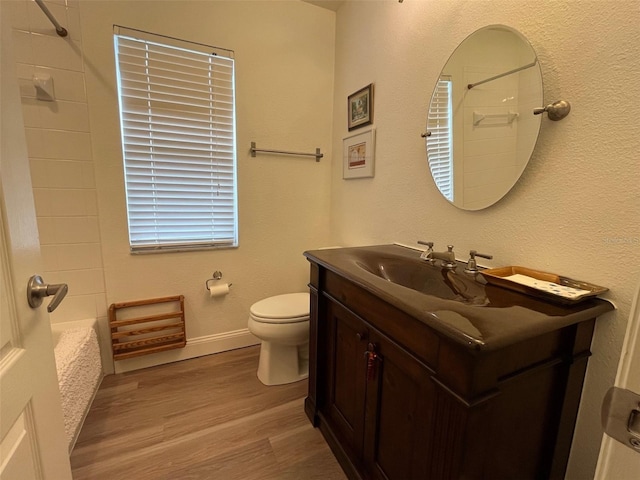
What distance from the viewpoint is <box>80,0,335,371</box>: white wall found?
5.46ft

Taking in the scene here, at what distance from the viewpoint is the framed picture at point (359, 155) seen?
5.78 ft

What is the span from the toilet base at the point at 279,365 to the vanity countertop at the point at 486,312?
100 cm

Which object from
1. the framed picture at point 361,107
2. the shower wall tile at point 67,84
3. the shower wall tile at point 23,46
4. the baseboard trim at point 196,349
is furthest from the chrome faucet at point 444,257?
the shower wall tile at point 23,46

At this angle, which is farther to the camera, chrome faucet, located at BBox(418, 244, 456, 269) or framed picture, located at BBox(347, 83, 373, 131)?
framed picture, located at BBox(347, 83, 373, 131)

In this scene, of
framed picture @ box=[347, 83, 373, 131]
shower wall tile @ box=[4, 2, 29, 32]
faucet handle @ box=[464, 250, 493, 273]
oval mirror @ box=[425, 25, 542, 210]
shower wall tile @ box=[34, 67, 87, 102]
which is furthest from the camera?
framed picture @ box=[347, 83, 373, 131]

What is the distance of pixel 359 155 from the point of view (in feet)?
6.20

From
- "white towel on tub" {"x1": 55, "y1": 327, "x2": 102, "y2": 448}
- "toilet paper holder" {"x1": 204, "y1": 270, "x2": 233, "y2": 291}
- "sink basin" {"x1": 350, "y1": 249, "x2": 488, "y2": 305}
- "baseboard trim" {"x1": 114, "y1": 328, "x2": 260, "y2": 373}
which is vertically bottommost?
"baseboard trim" {"x1": 114, "y1": 328, "x2": 260, "y2": 373}

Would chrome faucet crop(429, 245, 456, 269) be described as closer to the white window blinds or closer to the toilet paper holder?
the white window blinds

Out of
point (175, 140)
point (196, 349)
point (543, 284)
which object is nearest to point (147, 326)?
point (196, 349)

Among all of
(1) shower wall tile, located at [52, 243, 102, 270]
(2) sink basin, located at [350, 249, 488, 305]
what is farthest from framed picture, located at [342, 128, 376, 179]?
(1) shower wall tile, located at [52, 243, 102, 270]

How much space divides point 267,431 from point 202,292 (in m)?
1.02

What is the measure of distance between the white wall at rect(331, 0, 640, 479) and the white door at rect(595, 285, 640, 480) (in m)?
Answer: 0.40

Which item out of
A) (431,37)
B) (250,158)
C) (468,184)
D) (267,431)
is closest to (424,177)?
(468,184)

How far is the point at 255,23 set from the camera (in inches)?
75.3
